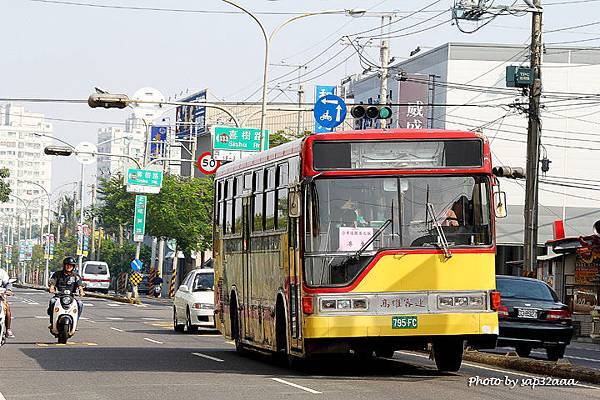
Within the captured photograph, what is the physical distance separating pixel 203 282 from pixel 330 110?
670 centimetres

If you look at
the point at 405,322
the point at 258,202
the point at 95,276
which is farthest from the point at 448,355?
the point at 95,276

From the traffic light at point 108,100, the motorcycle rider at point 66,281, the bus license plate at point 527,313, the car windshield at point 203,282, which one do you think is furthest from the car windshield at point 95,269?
the bus license plate at point 527,313

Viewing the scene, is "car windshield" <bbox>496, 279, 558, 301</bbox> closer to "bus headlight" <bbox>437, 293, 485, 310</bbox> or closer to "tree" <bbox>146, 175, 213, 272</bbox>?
"bus headlight" <bbox>437, 293, 485, 310</bbox>

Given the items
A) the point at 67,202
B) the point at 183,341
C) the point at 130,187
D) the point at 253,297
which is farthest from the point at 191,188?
the point at 67,202

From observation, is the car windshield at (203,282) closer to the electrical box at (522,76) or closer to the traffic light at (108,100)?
the traffic light at (108,100)

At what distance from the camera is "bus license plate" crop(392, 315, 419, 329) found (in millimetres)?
17172

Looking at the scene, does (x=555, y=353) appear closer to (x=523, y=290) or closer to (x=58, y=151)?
(x=523, y=290)

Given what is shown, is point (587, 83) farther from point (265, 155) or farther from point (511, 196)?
point (265, 155)

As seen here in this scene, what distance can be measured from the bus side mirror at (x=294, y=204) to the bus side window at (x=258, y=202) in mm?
2875

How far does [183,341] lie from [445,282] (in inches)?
461

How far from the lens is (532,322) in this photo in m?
24.4

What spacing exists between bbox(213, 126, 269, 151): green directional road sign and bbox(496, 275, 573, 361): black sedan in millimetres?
18108

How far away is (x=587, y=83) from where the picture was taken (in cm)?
6825

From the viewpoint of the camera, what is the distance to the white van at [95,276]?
8600 cm
